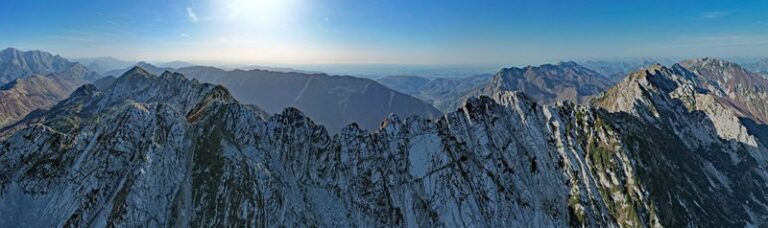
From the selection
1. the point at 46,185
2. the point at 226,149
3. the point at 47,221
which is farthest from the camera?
the point at 226,149

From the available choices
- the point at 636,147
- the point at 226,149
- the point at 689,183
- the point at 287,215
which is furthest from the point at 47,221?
the point at 689,183

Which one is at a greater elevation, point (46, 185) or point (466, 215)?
point (46, 185)

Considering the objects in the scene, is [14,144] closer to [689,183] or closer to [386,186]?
[386,186]

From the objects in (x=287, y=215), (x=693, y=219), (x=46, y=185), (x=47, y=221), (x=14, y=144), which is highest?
(x=14, y=144)

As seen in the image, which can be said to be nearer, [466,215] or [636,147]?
[466,215]

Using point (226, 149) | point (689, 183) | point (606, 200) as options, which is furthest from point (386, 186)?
point (689, 183)

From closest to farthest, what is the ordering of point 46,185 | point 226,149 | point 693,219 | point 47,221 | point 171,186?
point 47,221 → point 46,185 → point 171,186 → point 226,149 → point 693,219
